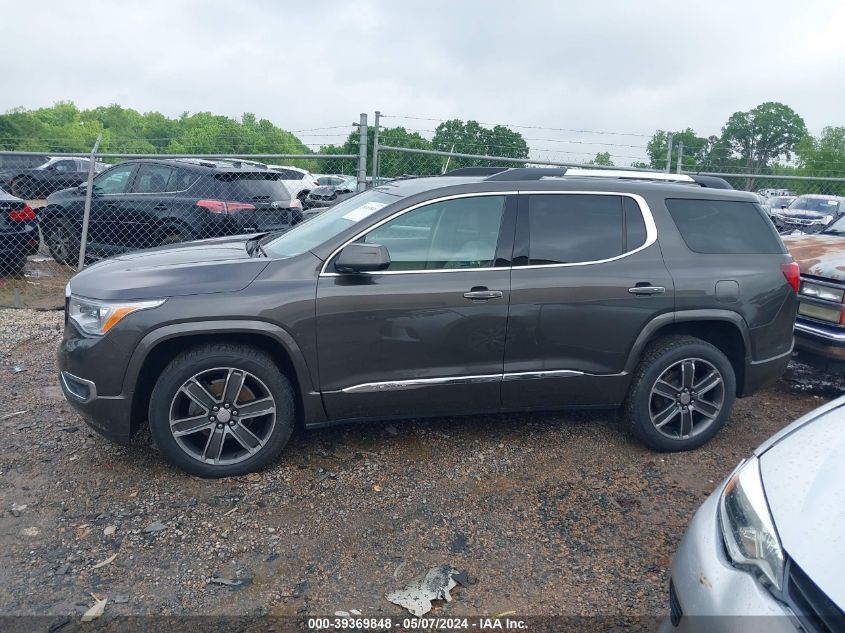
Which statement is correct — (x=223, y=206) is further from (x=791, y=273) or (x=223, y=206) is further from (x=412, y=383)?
(x=791, y=273)

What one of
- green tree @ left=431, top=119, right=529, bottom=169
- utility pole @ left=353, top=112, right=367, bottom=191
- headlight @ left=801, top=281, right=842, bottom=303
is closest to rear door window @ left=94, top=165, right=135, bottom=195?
utility pole @ left=353, top=112, right=367, bottom=191

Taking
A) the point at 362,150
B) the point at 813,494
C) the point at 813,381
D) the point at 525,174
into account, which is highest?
the point at 362,150

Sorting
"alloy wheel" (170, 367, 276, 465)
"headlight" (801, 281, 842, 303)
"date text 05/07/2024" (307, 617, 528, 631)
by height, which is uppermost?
"headlight" (801, 281, 842, 303)

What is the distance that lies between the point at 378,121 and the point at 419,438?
508 cm

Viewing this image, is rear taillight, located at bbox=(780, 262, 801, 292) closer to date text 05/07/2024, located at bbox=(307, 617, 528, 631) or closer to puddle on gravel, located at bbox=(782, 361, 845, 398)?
puddle on gravel, located at bbox=(782, 361, 845, 398)

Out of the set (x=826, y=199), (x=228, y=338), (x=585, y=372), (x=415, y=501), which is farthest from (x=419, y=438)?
(x=826, y=199)

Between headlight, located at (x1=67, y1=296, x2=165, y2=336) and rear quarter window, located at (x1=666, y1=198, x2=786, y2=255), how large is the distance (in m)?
3.26

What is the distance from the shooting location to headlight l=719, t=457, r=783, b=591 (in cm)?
197

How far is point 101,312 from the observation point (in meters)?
3.69

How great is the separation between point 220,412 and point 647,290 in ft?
8.69

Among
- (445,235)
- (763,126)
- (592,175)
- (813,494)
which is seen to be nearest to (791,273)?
(592,175)

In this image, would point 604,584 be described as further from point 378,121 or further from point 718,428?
point 378,121

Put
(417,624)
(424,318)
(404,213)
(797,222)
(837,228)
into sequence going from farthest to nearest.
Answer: (797,222) < (837,228) < (404,213) < (424,318) < (417,624)

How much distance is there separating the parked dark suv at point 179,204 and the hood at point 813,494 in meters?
6.63
